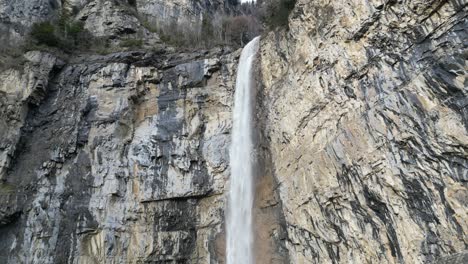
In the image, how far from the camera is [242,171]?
52.5ft

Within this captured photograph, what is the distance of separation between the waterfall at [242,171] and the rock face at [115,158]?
0.47 m

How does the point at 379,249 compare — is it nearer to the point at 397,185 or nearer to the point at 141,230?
the point at 397,185

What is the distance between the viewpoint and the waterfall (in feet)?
48.8

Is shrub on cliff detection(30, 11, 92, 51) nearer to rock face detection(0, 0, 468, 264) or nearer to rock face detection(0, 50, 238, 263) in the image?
rock face detection(0, 0, 468, 264)

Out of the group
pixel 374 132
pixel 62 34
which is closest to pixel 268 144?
pixel 374 132

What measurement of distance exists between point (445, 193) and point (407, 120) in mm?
1764

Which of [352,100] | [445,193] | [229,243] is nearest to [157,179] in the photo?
[229,243]

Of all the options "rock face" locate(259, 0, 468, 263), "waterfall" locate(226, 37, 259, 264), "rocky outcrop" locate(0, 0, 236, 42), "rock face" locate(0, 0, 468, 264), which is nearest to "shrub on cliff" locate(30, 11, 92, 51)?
"rocky outcrop" locate(0, 0, 236, 42)

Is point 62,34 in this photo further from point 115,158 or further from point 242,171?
point 242,171

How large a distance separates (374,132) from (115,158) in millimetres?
10924

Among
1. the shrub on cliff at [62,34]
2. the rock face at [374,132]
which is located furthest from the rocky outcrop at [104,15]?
the rock face at [374,132]

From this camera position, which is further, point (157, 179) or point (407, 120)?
point (157, 179)

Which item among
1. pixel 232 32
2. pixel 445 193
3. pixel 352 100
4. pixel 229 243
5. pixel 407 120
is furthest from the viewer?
pixel 232 32

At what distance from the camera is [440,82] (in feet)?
26.8
